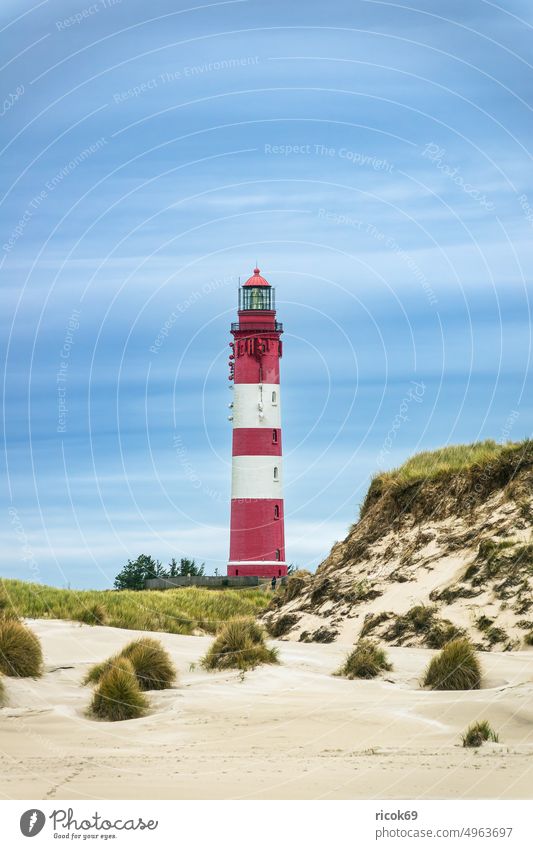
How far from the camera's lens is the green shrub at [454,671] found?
64.9 feet

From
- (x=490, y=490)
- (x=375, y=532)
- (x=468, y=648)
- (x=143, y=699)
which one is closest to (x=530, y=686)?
(x=468, y=648)

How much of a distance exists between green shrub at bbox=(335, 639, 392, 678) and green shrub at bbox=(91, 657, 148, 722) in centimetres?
382

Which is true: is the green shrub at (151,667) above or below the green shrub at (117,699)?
above

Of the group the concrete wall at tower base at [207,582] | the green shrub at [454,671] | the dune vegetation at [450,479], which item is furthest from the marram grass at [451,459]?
the concrete wall at tower base at [207,582]

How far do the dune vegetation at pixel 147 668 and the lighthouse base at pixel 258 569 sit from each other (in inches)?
1351

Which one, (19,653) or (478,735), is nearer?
(478,735)

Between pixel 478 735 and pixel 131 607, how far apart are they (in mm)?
19476

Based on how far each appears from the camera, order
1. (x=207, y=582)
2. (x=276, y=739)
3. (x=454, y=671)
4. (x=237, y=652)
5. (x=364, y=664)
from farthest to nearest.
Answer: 1. (x=207, y=582)
2. (x=237, y=652)
3. (x=364, y=664)
4. (x=454, y=671)
5. (x=276, y=739)

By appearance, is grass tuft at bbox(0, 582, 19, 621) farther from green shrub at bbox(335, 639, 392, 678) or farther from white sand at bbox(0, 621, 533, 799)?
green shrub at bbox(335, 639, 392, 678)

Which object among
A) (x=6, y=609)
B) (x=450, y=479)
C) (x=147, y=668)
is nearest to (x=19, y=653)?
(x=147, y=668)

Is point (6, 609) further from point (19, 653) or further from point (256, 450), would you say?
point (256, 450)

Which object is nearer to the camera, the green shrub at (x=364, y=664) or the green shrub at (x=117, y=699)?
the green shrub at (x=117, y=699)

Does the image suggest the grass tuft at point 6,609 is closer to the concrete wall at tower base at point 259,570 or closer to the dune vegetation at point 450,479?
the dune vegetation at point 450,479

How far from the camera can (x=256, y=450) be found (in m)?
55.7
